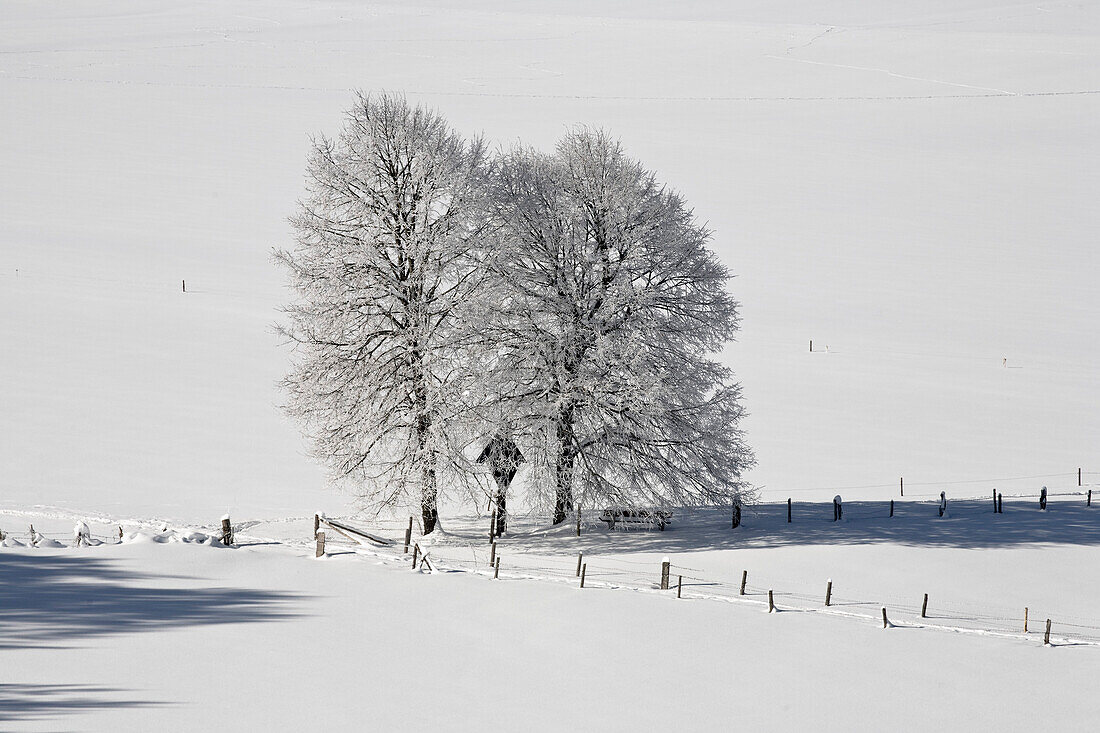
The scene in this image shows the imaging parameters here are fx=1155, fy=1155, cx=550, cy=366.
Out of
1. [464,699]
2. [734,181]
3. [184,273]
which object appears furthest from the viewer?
[734,181]

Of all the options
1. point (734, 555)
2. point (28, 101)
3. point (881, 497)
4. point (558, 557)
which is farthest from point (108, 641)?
point (28, 101)

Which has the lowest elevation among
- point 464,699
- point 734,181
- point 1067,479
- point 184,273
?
point 464,699

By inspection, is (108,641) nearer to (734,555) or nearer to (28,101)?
(734,555)

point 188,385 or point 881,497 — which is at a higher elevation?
point 188,385

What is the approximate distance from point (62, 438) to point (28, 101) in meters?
98.1

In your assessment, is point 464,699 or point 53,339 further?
point 53,339

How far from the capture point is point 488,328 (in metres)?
28.4

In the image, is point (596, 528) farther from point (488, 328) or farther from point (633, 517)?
point (488, 328)

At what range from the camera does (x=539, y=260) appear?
2962 centimetres

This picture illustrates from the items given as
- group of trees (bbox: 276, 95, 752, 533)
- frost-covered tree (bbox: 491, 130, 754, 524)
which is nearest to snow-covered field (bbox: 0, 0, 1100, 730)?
frost-covered tree (bbox: 491, 130, 754, 524)

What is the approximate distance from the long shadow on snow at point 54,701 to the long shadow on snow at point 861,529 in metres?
13.7

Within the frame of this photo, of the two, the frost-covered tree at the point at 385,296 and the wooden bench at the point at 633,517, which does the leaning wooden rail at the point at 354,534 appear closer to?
the frost-covered tree at the point at 385,296

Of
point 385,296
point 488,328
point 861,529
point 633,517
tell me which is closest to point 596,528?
point 633,517

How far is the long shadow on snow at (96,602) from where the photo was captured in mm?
17688
